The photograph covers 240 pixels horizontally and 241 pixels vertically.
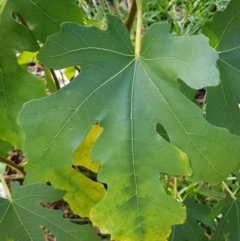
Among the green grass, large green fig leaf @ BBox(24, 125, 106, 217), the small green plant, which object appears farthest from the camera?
the green grass

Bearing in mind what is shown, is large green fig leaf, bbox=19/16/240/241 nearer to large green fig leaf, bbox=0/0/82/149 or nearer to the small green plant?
the small green plant

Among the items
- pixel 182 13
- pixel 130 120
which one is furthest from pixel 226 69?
pixel 182 13

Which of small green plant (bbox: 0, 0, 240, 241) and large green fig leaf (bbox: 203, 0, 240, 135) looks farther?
large green fig leaf (bbox: 203, 0, 240, 135)

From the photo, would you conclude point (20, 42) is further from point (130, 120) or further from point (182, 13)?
point (182, 13)

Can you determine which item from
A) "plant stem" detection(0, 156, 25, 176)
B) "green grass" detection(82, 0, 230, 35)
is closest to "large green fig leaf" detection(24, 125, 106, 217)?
"plant stem" detection(0, 156, 25, 176)

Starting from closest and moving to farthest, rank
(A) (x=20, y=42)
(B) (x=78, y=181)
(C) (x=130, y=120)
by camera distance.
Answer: (C) (x=130, y=120) < (A) (x=20, y=42) < (B) (x=78, y=181)

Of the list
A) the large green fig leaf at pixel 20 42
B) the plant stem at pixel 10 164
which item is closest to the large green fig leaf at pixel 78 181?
the plant stem at pixel 10 164
